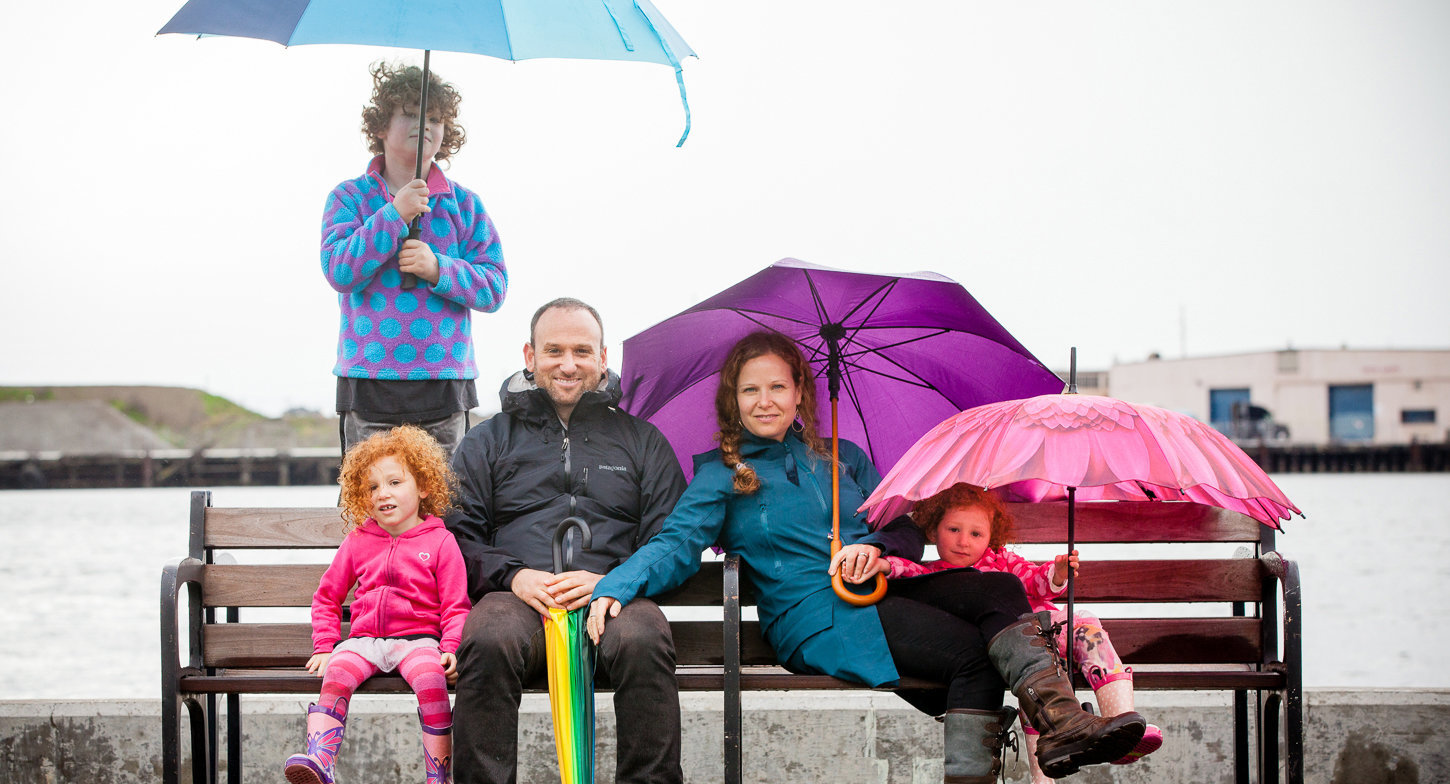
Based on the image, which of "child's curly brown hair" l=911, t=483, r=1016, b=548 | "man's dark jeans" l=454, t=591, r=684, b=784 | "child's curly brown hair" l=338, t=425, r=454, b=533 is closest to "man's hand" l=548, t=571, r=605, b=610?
"man's dark jeans" l=454, t=591, r=684, b=784

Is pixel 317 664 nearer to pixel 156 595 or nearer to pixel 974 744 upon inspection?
pixel 974 744

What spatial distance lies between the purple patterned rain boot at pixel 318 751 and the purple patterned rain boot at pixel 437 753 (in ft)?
0.75

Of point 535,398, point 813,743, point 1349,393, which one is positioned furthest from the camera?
point 1349,393

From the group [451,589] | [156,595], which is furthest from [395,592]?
[156,595]

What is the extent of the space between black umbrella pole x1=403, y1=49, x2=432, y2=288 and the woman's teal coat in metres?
1.21

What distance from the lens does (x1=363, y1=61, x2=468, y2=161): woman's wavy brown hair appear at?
3854 mm

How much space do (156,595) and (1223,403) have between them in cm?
6209

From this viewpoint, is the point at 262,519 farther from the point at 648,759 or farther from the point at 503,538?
the point at 648,759

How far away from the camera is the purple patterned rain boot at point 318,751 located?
2.71 meters

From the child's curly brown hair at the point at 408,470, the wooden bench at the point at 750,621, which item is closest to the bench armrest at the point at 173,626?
the wooden bench at the point at 750,621

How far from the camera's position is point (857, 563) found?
318cm

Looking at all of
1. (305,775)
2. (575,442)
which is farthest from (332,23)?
(305,775)

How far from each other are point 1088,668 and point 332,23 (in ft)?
9.22

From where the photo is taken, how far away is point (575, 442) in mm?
3523
